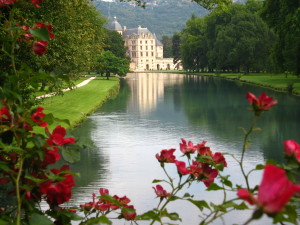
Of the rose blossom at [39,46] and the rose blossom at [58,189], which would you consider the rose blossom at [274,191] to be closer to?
the rose blossom at [58,189]

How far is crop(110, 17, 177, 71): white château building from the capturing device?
136250mm

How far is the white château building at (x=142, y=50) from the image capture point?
5364 inches

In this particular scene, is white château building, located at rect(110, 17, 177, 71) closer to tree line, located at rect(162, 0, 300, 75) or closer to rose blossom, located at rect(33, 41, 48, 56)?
tree line, located at rect(162, 0, 300, 75)

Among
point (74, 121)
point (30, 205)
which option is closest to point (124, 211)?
point (30, 205)

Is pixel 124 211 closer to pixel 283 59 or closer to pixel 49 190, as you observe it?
pixel 49 190

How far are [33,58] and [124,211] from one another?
412 inches

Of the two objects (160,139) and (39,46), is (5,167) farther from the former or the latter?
(160,139)

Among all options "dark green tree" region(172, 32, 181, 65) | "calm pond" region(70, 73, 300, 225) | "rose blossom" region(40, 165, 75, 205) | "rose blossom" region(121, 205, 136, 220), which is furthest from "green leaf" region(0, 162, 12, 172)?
"dark green tree" region(172, 32, 181, 65)

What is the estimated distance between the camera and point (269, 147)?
14.7m

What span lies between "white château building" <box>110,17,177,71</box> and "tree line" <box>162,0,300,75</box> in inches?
1974

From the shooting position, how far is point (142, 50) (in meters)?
137

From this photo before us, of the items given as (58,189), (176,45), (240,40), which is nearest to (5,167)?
(58,189)

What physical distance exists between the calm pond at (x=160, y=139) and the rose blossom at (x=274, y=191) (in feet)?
3.88

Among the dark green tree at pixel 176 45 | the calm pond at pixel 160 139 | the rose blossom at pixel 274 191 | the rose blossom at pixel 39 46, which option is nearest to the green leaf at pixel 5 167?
the calm pond at pixel 160 139
